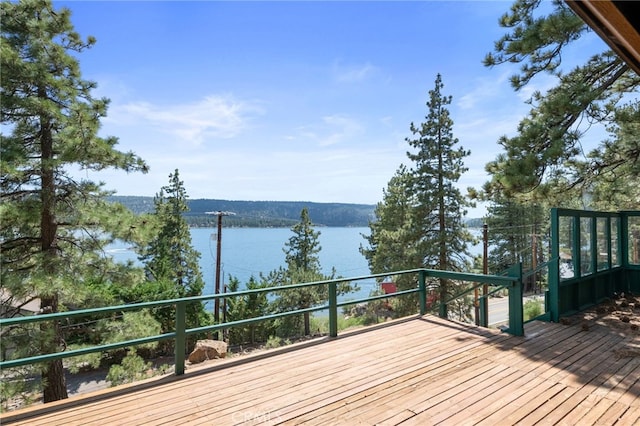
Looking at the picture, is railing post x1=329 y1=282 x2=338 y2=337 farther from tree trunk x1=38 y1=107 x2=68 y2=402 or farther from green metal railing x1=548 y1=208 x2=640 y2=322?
tree trunk x1=38 y1=107 x2=68 y2=402

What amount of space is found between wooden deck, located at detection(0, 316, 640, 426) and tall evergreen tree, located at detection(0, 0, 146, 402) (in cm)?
473

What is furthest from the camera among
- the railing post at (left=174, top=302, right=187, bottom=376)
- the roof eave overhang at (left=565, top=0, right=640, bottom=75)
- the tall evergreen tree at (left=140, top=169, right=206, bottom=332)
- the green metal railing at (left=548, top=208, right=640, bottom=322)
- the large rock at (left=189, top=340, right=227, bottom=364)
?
the tall evergreen tree at (left=140, top=169, right=206, bottom=332)

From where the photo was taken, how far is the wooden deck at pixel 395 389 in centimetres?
312

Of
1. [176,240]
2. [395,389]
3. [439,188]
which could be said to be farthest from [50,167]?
[176,240]

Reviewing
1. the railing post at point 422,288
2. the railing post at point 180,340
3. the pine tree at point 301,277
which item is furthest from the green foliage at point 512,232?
the railing post at point 180,340

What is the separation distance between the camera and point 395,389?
366 centimetres

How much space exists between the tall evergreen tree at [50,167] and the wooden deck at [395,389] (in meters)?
4.73

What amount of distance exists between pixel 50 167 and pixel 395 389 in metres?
7.57

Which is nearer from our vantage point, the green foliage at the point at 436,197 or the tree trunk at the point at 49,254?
the tree trunk at the point at 49,254

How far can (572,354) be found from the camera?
4688mm

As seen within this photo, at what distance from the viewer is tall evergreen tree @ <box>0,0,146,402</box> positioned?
23.0 ft

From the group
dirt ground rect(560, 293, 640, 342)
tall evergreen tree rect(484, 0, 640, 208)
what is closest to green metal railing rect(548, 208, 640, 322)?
dirt ground rect(560, 293, 640, 342)

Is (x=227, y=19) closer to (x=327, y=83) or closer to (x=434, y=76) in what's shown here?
(x=327, y=83)

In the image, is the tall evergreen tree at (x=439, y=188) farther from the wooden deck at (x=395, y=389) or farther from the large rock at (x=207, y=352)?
the wooden deck at (x=395, y=389)
